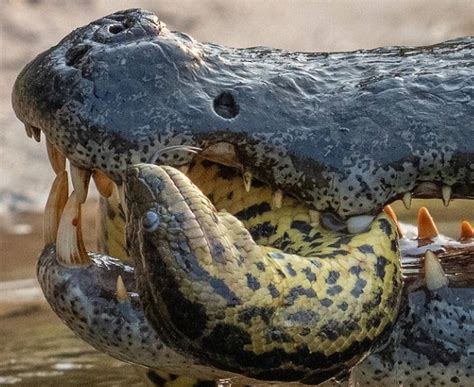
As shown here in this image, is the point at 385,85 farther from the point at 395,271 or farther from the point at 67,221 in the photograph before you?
the point at 67,221

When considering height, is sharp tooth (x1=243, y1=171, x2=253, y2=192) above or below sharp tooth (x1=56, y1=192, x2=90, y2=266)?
above

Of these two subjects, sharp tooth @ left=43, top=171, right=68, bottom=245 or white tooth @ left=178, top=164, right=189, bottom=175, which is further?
sharp tooth @ left=43, top=171, right=68, bottom=245

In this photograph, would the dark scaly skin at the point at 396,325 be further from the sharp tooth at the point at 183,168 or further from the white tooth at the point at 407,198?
the sharp tooth at the point at 183,168

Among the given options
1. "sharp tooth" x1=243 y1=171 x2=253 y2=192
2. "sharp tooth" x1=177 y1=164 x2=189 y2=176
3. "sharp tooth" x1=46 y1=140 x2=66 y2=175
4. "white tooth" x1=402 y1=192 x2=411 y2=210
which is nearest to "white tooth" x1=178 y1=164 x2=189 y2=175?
"sharp tooth" x1=177 y1=164 x2=189 y2=176

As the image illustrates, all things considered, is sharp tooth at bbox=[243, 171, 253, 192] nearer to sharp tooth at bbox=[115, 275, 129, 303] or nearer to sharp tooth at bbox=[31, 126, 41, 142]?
sharp tooth at bbox=[115, 275, 129, 303]

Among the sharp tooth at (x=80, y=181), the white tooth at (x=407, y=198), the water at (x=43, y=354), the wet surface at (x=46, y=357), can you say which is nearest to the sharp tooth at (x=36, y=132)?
the sharp tooth at (x=80, y=181)

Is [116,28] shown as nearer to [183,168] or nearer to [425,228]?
[183,168]

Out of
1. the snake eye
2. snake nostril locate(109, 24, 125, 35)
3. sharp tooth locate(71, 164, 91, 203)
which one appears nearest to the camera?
the snake eye
